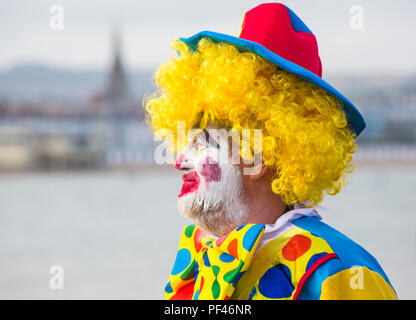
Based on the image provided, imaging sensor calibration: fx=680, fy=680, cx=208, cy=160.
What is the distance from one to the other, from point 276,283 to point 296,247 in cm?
8

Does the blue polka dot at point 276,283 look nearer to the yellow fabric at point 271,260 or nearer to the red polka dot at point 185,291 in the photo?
the yellow fabric at point 271,260

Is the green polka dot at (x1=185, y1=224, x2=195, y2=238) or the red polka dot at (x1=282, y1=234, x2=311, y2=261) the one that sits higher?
the red polka dot at (x1=282, y1=234, x2=311, y2=261)

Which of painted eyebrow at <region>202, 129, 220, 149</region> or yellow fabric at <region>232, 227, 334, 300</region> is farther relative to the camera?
painted eyebrow at <region>202, 129, 220, 149</region>

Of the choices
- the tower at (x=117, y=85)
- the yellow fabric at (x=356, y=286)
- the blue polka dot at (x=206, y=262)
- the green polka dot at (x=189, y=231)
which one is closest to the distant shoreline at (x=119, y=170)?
the tower at (x=117, y=85)

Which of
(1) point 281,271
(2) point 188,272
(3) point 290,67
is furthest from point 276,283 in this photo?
(3) point 290,67

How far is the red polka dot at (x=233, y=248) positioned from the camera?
135cm

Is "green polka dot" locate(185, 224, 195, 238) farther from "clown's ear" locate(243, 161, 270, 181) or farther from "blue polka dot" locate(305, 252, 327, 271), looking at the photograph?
"blue polka dot" locate(305, 252, 327, 271)

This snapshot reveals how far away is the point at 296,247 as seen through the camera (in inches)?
52.1

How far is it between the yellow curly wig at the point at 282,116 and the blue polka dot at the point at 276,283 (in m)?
0.19

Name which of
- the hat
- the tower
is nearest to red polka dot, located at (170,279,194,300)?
the hat

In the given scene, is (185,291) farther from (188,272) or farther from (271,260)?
(271,260)

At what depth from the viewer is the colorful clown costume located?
1.28 meters

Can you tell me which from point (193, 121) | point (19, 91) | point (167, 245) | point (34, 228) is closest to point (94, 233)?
point (34, 228)

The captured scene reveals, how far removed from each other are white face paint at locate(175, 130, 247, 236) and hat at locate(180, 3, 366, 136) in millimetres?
209
